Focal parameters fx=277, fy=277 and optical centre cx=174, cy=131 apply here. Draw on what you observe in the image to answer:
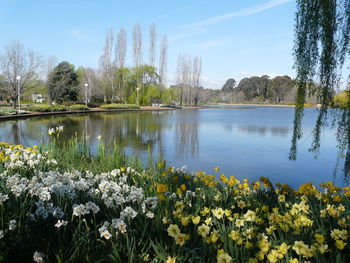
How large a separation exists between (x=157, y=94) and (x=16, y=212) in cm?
4288

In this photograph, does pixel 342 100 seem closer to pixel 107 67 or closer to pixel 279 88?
pixel 107 67

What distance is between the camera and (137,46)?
39.7 meters

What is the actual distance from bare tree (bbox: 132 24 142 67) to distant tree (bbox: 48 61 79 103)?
890 centimetres

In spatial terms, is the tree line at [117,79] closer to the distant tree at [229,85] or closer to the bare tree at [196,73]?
the bare tree at [196,73]

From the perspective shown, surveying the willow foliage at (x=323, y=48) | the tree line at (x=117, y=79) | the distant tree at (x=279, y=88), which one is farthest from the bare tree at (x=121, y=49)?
the distant tree at (x=279, y=88)

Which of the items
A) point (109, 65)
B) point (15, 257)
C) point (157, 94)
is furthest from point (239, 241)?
point (157, 94)

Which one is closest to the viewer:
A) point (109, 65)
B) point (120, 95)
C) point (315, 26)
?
point (315, 26)

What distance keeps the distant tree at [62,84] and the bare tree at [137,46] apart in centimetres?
890

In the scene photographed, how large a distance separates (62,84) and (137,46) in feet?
41.8

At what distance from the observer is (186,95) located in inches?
2066

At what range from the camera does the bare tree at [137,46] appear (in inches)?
1539

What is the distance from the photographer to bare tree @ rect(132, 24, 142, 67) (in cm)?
3909

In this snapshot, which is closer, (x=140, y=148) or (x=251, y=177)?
(x=251, y=177)

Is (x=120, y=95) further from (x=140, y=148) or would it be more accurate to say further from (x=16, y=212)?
(x=16, y=212)
